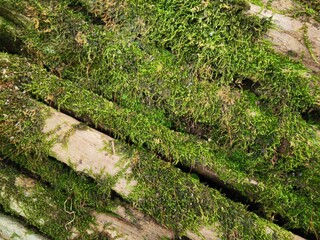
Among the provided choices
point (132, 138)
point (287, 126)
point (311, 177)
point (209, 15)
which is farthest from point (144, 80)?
point (311, 177)

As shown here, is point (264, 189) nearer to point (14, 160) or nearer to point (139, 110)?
point (139, 110)

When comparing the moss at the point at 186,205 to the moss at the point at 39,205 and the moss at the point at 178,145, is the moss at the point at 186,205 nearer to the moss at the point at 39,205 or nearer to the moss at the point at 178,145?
the moss at the point at 178,145

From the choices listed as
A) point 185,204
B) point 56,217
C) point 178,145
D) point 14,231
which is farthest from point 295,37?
point 14,231

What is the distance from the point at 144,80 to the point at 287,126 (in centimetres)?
123

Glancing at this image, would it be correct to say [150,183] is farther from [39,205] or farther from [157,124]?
[39,205]

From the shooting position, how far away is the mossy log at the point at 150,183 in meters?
2.58

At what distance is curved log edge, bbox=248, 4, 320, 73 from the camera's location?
8.33 ft

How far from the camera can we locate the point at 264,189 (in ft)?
8.69

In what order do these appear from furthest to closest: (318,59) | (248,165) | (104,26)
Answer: (104,26)
(248,165)
(318,59)

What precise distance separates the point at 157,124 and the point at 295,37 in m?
1.30

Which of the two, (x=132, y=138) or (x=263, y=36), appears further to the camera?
(x=132, y=138)

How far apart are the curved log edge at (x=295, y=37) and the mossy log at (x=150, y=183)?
127 centimetres

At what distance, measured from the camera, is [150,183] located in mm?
2646

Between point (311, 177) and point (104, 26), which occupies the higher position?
point (104, 26)
